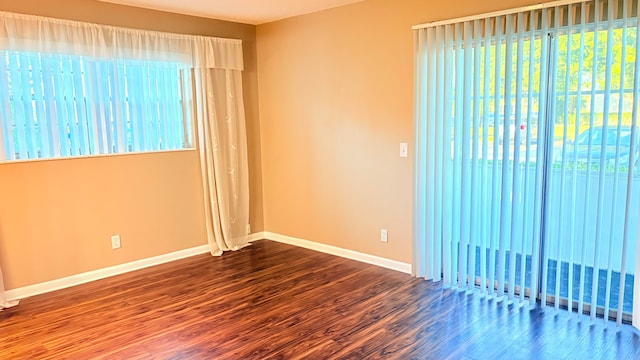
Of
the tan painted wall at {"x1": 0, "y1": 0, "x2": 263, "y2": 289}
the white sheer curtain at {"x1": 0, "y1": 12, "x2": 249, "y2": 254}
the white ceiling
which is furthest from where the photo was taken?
the white ceiling

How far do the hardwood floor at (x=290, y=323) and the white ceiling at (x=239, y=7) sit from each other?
236 centimetres

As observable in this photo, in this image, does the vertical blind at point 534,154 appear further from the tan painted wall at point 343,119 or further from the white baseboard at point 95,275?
the white baseboard at point 95,275

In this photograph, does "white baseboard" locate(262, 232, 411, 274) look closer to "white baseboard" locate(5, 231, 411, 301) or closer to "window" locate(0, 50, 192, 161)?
"white baseboard" locate(5, 231, 411, 301)

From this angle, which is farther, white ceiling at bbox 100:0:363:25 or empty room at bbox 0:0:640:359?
white ceiling at bbox 100:0:363:25

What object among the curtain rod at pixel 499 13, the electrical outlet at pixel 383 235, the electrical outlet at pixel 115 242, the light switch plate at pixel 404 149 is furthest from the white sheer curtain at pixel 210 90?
the curtain rod at pixel 499 13

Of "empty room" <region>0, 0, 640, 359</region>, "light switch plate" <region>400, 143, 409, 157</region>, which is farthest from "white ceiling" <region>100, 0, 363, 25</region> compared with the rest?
"light switch plate" <region>400, 143, 409, 157</region>

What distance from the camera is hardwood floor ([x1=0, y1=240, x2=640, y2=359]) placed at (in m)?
2.71

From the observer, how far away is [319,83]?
178 inches

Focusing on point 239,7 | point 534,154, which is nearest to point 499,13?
point 534,154

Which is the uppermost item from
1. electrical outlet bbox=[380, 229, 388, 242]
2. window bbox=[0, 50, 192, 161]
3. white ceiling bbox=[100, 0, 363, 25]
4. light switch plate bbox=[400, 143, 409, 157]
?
white ceiling bbox=[100, 0, 363, 25]

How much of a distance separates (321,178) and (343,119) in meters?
0.68

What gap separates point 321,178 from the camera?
15.4 feet

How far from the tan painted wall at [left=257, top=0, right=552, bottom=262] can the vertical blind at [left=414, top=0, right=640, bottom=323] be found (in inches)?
8.0

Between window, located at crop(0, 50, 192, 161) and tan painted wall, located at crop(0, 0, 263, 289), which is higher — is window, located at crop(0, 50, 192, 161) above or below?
above
